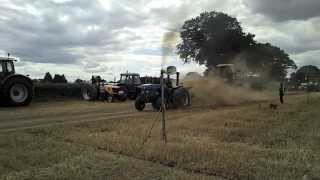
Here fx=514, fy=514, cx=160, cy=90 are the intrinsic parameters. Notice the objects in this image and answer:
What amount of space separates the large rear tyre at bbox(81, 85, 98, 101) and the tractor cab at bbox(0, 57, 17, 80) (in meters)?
8.40

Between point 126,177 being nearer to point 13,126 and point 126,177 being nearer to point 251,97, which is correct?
point 13,126

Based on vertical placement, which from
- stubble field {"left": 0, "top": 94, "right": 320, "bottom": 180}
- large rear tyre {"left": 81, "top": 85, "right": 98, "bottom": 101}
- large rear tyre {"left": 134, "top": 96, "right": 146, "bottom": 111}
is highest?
large rear tyre {"left": 81, "top": 85, "right": 98, "bottom": 101}

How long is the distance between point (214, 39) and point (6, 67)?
34.5 m

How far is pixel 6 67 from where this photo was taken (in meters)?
28.3

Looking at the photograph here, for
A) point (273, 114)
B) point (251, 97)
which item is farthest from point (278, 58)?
point (273, 114)

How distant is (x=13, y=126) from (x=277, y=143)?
9259 millimetres

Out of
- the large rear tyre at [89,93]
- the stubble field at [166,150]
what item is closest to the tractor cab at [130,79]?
the large rear tyre at [89,93]

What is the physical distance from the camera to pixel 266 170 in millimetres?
9992

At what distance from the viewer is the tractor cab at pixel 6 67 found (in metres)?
28.0

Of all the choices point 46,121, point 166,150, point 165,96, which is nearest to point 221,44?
point 165,96

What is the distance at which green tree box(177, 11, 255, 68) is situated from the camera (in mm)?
52844

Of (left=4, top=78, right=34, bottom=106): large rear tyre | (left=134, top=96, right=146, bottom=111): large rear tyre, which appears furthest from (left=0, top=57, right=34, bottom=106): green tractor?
(left=134, top=96, right=146, bottom=111): large rear tyre

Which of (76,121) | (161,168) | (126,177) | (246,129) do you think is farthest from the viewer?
(76,121)

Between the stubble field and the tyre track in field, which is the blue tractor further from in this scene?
the stubble field
